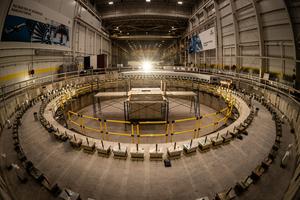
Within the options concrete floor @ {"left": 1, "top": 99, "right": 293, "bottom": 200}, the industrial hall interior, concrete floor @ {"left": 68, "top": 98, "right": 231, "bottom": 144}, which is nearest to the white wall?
the industrial hall interior

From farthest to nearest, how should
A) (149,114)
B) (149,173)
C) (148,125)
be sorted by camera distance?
(149,114)
(148,125)
(149,173)

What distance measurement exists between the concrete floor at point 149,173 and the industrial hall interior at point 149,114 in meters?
0.03

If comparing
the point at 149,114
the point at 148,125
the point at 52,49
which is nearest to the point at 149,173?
the point at 148,125

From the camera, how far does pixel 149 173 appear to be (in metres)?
4.55

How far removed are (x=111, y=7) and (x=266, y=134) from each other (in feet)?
92.5

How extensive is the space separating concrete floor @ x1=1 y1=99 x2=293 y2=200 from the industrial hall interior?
3cm

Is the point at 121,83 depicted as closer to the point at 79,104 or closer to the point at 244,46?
the point at 79,104

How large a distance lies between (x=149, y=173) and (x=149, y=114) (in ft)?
27.6

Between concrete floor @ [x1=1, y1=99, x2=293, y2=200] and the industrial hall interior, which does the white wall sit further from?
concrete floor @ [x1=1, y1=99, x2=293, y2=200]

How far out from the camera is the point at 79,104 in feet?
51.8

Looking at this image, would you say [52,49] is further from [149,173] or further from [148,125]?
[149,173]

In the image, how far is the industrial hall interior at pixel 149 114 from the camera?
13.8 feet

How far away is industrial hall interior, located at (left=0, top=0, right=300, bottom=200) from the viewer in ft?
13.8

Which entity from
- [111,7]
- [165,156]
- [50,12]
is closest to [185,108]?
[165,156]
